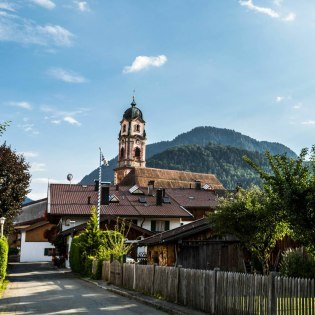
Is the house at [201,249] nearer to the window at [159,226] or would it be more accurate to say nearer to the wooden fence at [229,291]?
the wooden fence at [229,291]

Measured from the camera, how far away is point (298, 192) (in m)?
13.9

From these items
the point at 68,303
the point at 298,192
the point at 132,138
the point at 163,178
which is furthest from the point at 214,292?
the point at 132,138

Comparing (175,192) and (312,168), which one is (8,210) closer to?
(312,168)

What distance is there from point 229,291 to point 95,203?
42708mm

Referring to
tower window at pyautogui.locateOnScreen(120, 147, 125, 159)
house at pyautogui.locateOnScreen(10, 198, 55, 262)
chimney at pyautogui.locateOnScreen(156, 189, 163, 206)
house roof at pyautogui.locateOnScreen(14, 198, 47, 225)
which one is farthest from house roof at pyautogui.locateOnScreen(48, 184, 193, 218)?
tower window at pyautogui.locateOnScreen(120, 147, 125, 159)

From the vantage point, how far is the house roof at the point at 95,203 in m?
51.6

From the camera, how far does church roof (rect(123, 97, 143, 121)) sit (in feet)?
389

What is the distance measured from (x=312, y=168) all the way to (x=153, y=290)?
8.42 m

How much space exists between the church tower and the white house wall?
52.6 m

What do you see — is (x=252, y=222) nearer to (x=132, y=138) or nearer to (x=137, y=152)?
(x=132, y=138)

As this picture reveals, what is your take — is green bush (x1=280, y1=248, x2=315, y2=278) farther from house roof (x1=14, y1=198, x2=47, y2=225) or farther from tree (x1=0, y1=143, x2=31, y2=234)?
house roof (x1=14, y1=198, x2=47, y2=225)

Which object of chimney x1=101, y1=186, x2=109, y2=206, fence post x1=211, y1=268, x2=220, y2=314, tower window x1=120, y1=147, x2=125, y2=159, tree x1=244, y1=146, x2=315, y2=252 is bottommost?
fence post x1=211, y1=268, x2=220, y2=314

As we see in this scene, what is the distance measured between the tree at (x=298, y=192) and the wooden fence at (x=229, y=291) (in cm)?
293

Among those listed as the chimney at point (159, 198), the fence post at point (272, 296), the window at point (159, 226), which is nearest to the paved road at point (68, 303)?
the fence post at point (272, 296)
